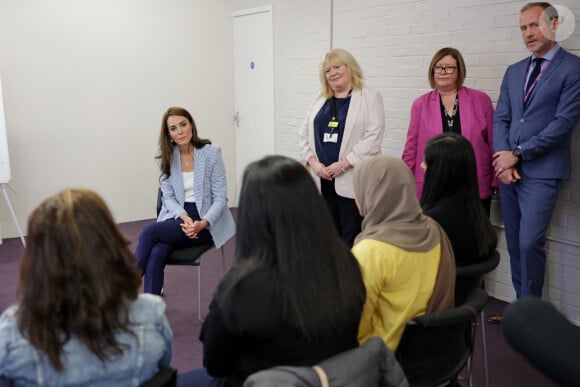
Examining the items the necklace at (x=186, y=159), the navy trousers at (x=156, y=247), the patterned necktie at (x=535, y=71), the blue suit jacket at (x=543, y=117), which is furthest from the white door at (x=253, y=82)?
the patterned necktie at (x=535, y=71)

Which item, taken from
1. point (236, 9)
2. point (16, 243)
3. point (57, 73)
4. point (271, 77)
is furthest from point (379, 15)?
point (16, 243)

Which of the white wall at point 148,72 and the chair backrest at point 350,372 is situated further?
the white wall at point 148,72

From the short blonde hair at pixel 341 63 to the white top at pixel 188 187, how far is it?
1.10 metres

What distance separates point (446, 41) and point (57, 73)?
3.47 m

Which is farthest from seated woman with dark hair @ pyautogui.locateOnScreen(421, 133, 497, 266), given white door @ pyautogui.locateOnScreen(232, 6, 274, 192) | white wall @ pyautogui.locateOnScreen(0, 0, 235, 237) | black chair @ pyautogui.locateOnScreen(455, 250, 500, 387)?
white wall @ pyautogui.locateOnScreen(0, 0, 235, 237)

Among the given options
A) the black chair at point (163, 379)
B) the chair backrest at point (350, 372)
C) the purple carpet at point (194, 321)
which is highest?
the chair backrest at point (350, 372)

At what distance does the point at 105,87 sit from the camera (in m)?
5.25

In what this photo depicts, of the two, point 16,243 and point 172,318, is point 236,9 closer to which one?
point 16,243

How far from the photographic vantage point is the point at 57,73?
4.98m

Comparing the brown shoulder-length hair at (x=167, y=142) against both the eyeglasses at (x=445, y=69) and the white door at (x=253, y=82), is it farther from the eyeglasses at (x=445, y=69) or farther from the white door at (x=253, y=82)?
the white door at (x=253, y=82)

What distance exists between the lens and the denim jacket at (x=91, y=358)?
4.13ft

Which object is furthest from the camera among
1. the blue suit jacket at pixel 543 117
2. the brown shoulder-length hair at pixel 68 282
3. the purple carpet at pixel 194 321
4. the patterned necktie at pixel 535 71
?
the patterned necktie at pixel 535 71

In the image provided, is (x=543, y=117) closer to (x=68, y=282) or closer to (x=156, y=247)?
(x=156, y=247)

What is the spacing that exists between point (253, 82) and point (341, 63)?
2.36 metres
